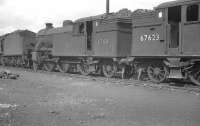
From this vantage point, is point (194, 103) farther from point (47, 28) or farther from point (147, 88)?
point (47, 28)

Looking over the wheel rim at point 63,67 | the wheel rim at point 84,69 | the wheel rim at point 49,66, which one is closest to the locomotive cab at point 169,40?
the wheel rim at point 84,69

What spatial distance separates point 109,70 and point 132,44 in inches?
93.7

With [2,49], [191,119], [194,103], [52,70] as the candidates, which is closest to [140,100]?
[194,103]

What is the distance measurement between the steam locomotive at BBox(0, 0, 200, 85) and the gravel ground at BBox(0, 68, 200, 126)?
5.29 ft

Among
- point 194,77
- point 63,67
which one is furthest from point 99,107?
point 63,67

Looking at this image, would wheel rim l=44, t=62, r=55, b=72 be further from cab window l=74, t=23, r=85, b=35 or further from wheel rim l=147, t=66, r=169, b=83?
wheel rim l=147, t=66, r=169, b=83

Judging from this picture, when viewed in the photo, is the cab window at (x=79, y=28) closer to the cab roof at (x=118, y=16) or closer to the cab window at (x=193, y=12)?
the cab roof at (x=118, y=16)

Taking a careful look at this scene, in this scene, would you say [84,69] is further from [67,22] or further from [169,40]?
[169,40]

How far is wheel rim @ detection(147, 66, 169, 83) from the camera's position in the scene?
12.1m

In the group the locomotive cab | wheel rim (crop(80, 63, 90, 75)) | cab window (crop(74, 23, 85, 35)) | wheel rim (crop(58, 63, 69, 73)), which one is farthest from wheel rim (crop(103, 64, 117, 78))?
wheel rim (crop(58, 63, 69, 73))

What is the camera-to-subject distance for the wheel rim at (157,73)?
12054 millimetres

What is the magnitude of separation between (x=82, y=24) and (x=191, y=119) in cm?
1126

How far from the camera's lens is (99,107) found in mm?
7277

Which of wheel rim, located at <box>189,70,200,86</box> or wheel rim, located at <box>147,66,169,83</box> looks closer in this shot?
wheel rim, located at <box>189,70,200,86</box>
